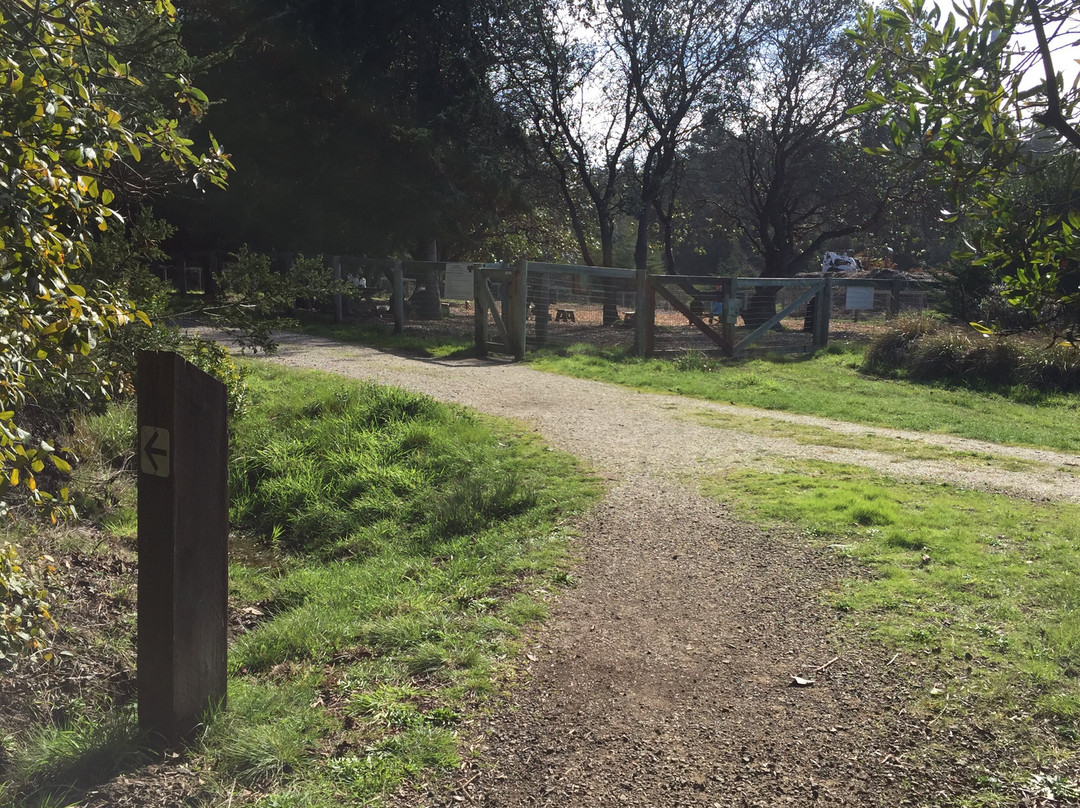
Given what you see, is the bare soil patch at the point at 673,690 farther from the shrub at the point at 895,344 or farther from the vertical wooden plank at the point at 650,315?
the vertical wooden plank at the point at 650,315

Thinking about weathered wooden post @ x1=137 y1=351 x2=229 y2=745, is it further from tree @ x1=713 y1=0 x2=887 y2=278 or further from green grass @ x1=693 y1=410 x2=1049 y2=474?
tree @ x1=713 y1=0 x2=887 y2=278

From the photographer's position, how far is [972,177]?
11.8 feet

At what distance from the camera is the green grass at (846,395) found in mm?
10438

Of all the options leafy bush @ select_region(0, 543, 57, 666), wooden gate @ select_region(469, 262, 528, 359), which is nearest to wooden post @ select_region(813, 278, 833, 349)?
wooden gate @ select_region(469, 262, 528, 359)

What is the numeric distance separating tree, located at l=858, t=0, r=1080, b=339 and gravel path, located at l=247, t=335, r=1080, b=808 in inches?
69.8

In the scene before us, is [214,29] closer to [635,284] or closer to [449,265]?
[449,265]

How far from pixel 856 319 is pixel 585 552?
26.8 m

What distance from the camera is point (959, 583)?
491 centimetres

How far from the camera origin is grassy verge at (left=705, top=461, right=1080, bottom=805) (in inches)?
141

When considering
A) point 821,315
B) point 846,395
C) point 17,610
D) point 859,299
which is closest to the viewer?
point 17,610

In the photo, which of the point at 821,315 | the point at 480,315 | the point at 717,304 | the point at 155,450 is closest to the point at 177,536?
the point at 155,450

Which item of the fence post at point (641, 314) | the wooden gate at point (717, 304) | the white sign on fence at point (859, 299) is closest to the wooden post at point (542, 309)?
the fence post at point (641, 314)

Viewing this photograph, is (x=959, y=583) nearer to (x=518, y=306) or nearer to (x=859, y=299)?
(x=518, y=306)

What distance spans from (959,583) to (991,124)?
8.43 feet
